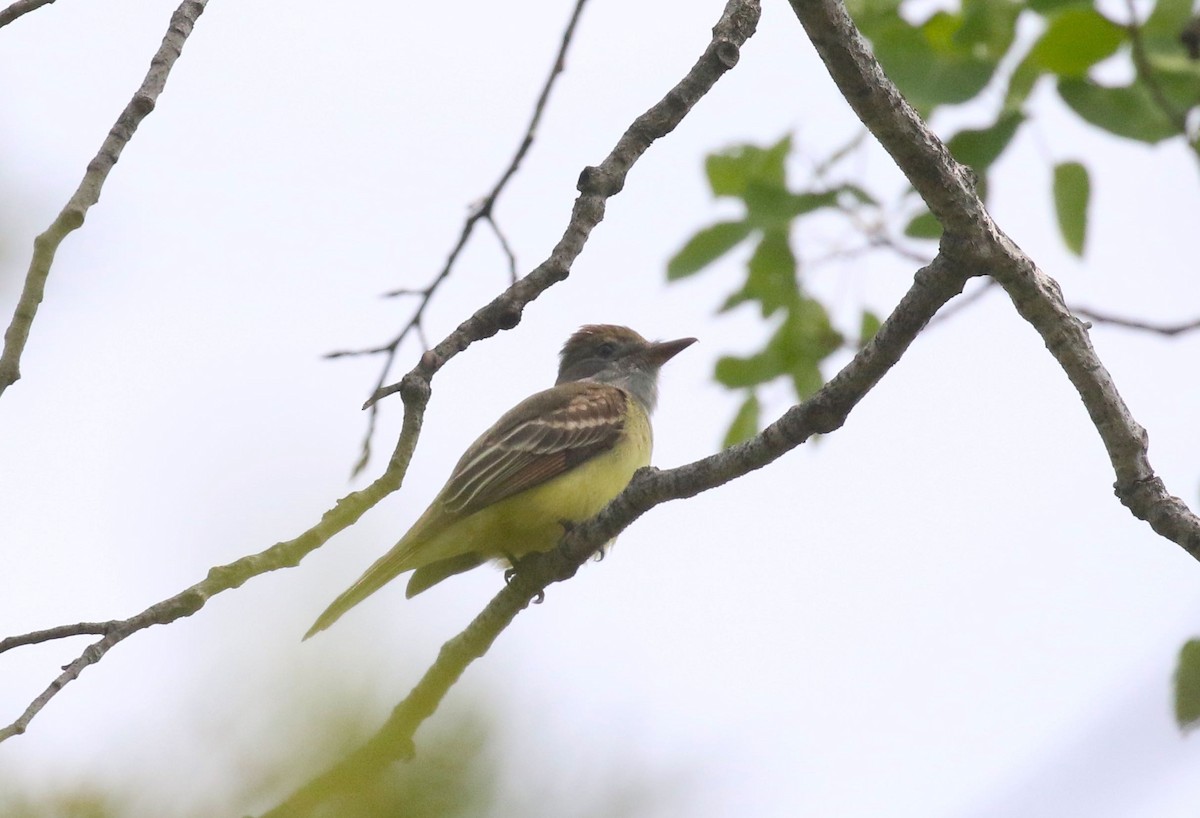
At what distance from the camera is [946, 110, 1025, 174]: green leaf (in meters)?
5.17

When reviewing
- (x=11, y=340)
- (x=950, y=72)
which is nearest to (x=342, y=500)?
(x=11, y=340)

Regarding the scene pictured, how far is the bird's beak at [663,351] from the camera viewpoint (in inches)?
364

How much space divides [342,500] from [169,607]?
0.60 metres

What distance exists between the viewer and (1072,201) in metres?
5.25

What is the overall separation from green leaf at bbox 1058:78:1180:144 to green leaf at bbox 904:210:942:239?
3.09ft

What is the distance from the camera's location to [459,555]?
23.1 feet

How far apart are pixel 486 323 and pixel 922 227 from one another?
221cm

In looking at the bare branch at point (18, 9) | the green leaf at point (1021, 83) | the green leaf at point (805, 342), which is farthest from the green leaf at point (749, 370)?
the bare branch at point (18, 9)

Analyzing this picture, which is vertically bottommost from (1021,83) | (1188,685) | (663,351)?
(1188,685)

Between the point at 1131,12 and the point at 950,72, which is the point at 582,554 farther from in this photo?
the point at 1131,12

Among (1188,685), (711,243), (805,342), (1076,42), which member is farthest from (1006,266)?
(805,342)

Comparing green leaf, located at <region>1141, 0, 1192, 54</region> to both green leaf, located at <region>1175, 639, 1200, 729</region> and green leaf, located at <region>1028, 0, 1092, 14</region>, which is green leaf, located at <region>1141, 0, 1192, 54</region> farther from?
green leaf, located at <region>1175, 639, 1200, 729</region>

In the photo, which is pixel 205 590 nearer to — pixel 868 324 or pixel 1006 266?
pixel 1006 266

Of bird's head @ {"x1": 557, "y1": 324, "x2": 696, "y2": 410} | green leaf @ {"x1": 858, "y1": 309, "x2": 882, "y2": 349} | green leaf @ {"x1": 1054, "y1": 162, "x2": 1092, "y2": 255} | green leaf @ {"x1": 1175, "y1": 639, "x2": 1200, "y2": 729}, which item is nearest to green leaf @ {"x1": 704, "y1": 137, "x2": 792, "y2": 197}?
green leaf @ {"x1": 858, "y1": 309, "x2": 882, "y2": 349}
